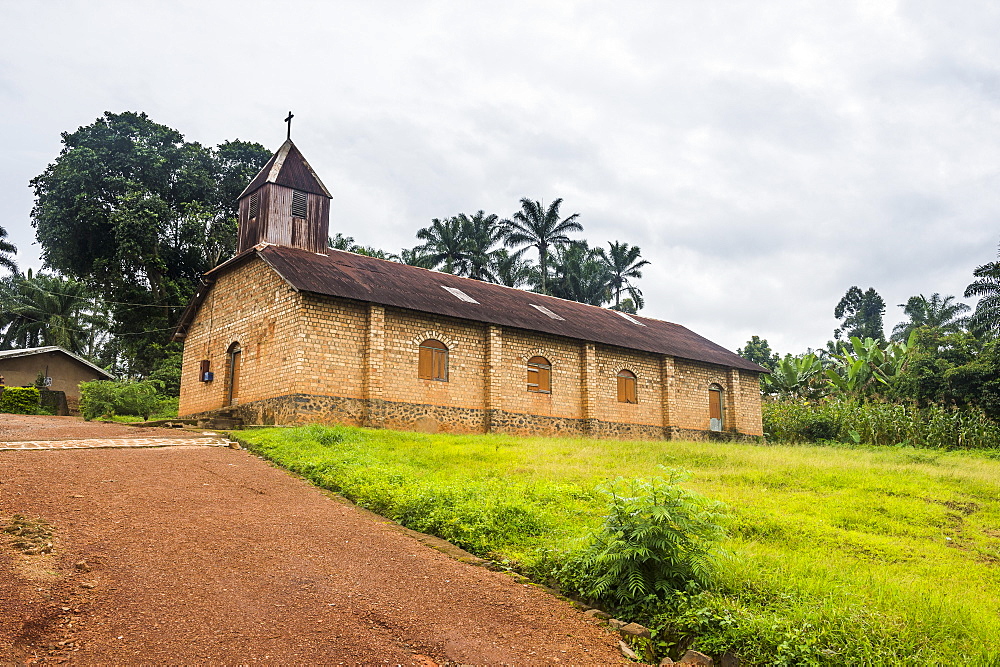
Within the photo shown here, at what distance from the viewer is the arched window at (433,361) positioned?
2014 cm

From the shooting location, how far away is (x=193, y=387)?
22.9m

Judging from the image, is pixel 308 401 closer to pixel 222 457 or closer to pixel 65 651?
pixel 222 457

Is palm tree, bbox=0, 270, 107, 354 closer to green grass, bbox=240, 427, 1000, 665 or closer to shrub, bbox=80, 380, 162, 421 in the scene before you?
shrub, bbox=80, 380, 162, 421

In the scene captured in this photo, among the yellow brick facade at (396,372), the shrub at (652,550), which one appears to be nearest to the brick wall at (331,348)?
the yellow brick facade at (396,372)

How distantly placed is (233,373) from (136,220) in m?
14.1

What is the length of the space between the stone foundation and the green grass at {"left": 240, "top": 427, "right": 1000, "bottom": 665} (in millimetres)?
2377

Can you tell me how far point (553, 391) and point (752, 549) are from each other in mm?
15236

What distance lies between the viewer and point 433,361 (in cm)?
2039

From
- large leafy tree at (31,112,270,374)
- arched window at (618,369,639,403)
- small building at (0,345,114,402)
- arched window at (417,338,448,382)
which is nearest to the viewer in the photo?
arched window at (417,338,448,382)

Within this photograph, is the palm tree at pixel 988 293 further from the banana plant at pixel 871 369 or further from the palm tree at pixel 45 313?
the palm tree at pixel 45 313

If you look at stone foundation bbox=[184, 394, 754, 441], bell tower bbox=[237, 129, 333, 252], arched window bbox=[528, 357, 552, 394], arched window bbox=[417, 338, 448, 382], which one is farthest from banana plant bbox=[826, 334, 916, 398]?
bell tower bbox=[237, 129, 333, 252]

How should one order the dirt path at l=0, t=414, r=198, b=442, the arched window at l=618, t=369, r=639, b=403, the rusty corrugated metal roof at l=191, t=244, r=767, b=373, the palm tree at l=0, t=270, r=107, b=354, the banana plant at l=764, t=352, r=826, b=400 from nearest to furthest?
the dirt path at l=0, t=414, r=198, b=442 → the rusty corrugated metal roof at l=191, t=244, r=767, b=373 → the arched window at l=618, t=369, r=639, b=403 → the banana plant at l=764, t=352, r=826, b=400 → the palm tree at l=0, t=270, r=107, b=354

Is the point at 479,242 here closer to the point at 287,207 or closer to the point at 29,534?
the point at 287,207

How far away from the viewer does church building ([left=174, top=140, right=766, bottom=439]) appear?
1866 cm
